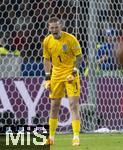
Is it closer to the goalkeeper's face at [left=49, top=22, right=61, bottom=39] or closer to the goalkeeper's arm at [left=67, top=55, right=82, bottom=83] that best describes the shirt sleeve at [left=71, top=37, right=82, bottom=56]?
the goalkeeper's arm at [left=67, top=55, right=82, bottom=83]

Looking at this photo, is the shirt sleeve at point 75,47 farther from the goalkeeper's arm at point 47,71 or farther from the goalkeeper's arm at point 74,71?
the goalkeeper's arm at point 47,71

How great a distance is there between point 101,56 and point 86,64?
35 cm

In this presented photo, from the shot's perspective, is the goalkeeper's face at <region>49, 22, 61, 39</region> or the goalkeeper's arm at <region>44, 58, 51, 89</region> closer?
the goalkeeper's face at <region>49, 22, 61, 39</region>

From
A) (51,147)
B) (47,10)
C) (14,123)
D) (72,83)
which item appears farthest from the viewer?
A: (47,10)

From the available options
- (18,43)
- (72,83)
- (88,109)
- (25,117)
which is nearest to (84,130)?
(88,109)

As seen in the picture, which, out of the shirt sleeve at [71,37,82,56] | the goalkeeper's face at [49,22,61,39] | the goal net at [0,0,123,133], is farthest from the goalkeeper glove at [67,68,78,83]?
the goal net at [0,0,123,133]

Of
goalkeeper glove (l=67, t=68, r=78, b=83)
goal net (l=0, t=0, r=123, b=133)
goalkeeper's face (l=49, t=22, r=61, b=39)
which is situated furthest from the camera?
goal net (l=0, t=0, r=123, b=133)

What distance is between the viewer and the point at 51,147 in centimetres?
807

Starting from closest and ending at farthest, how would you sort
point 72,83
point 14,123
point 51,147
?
point 51,147 < point 72,83 < point 14,123

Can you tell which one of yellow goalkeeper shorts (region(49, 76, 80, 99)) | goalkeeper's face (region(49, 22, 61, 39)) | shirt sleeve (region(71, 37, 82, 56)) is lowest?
yellow goalkeeper shorts (region(49, 76, 80, 99))

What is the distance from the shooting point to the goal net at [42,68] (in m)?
11.6

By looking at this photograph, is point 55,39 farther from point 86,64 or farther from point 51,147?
point 86,64

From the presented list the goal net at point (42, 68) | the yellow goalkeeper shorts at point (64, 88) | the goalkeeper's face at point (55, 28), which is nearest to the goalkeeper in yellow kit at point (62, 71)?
the yellow goalkeeper shorts at point (64, 88)

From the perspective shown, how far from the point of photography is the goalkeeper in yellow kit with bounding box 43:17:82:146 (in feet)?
28.7
